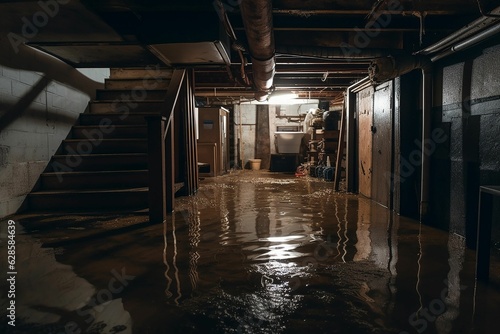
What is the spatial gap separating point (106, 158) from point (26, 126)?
43.7 inches

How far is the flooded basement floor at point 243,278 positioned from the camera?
1839 mm

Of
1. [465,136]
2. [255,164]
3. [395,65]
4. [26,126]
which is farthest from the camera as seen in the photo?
[255,164]

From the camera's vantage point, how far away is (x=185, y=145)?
626cm

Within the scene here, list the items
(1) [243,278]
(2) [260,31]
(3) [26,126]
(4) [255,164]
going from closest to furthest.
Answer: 1. (1) [243,278]
2. (2) [260,31]
3. (3) [26,126]
4. (4) [255,164]

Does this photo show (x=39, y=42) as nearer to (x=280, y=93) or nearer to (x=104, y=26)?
(x=104, y=26)

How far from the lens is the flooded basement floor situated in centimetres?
184

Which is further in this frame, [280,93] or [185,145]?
[280,93]

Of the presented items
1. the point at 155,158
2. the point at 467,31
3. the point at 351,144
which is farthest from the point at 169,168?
the point at 351,144

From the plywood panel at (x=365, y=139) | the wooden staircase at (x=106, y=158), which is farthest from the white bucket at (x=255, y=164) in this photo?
the wooden staircase at (x=106, y=158)

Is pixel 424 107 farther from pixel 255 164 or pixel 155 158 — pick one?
pixel 255 164

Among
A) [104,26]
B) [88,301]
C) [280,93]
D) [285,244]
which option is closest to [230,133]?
[280,93]

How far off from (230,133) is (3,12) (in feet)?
36.0

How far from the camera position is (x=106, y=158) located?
523 cm

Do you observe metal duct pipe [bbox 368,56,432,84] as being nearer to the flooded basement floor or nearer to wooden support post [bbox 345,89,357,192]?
the flooded basement floor
